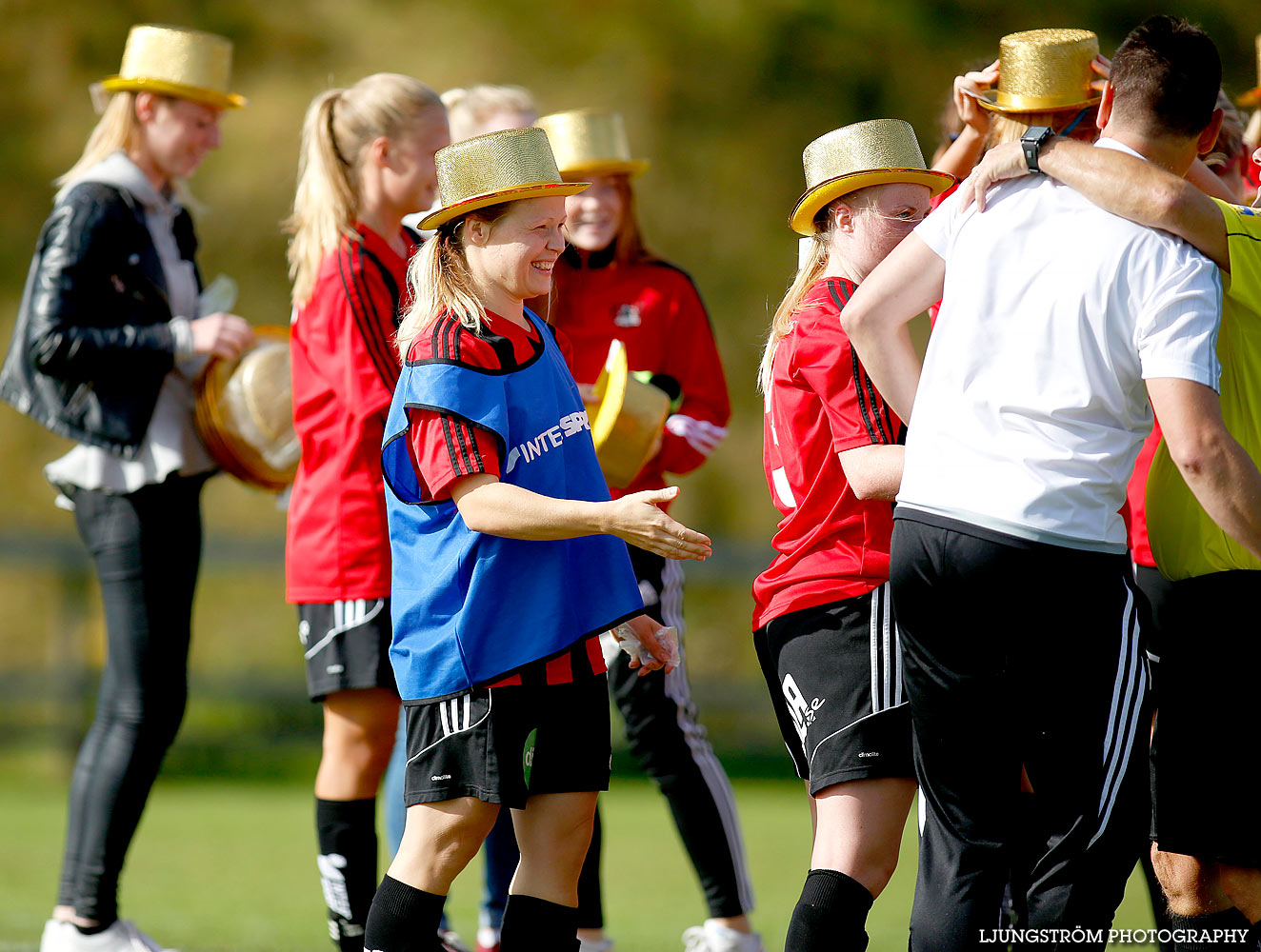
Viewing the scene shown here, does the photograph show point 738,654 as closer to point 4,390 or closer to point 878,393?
point 4,390

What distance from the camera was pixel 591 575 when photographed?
9.60 ft

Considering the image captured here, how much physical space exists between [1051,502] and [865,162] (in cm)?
93

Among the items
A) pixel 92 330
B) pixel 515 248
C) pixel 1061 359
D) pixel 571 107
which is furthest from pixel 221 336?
pixel 571 107

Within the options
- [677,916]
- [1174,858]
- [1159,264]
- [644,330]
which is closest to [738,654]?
[677,916]

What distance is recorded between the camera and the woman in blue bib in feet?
9.23

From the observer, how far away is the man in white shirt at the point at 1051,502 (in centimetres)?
253

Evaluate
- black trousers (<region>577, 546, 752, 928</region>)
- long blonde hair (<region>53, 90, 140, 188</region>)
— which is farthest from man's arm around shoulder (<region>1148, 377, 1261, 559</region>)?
long blonde hair (<region>53, 90, 140, 188</region>)

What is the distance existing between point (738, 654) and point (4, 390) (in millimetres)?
9002

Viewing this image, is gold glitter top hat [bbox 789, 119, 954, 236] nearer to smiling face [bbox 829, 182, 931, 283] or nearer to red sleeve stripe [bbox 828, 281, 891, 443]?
smiling face [bbox 829, 182, 931, 283]

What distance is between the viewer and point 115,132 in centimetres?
434

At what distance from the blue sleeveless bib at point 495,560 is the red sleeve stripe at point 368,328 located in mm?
715

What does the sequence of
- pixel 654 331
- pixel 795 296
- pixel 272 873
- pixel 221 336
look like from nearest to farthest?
pixel 795 296 → pixel 221 336 → pixel 654 331 → pixel 272 873

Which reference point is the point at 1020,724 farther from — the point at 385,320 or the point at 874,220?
the point at 385,320

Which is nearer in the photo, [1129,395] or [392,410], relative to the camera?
[1129,395]
